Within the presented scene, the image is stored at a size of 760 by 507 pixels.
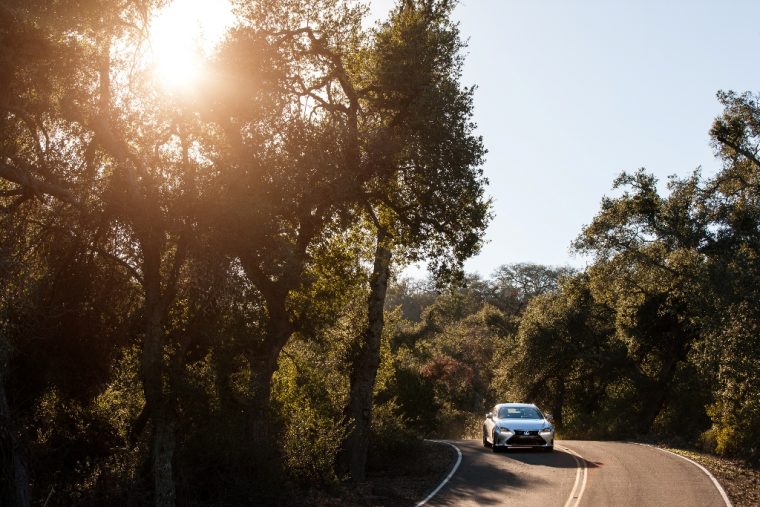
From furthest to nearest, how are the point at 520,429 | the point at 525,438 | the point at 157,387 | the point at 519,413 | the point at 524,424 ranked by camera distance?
1. the point at 519,413
2. the point at 524,424
3. the point at 520,429
4. the point at 525,438
5. the point at 157,387

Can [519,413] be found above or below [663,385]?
below

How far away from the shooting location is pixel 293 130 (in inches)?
736

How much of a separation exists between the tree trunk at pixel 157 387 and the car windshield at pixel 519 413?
1499 centimetres

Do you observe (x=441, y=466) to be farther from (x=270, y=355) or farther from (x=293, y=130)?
(x=293, y=130)

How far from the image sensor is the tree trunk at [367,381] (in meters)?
23.9

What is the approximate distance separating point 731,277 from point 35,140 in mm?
19362

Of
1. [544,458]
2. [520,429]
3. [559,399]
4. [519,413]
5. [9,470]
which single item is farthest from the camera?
[559,399]

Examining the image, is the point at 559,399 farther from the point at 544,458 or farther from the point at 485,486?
the point at 485,486

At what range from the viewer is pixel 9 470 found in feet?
36.7

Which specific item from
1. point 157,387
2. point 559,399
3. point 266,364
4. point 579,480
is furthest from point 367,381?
point 559,399

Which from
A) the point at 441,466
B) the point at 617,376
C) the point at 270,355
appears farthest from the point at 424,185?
the point at 617,376

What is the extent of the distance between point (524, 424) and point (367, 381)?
6.05 m

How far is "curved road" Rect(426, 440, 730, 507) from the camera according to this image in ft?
59.1

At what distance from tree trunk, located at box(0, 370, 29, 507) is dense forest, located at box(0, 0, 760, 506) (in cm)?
3
